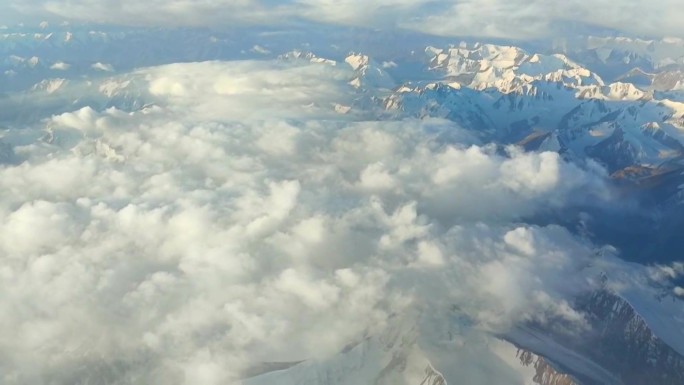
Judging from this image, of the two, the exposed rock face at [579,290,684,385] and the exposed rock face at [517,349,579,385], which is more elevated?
the exposed rock face at [517,349,579,385]

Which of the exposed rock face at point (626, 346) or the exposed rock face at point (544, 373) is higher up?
the exposed rock face at point (544, 373)

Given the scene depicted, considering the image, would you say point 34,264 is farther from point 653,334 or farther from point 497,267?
point 653,334

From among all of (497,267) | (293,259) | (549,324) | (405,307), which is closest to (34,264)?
(293,259)

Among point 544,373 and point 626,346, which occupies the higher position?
point 544,373

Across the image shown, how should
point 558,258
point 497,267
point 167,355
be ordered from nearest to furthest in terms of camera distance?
point 167,355
point 497,267
point 558,258

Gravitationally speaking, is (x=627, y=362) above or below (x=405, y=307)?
below

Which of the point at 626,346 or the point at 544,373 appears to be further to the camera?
the point at 626,346

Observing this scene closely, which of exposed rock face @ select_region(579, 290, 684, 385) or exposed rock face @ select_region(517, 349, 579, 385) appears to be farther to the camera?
exposed rock face @ select_region(579, 290, 684, 385)

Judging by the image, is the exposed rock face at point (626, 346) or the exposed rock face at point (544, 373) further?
the exposed rock face at point (626, 346)
